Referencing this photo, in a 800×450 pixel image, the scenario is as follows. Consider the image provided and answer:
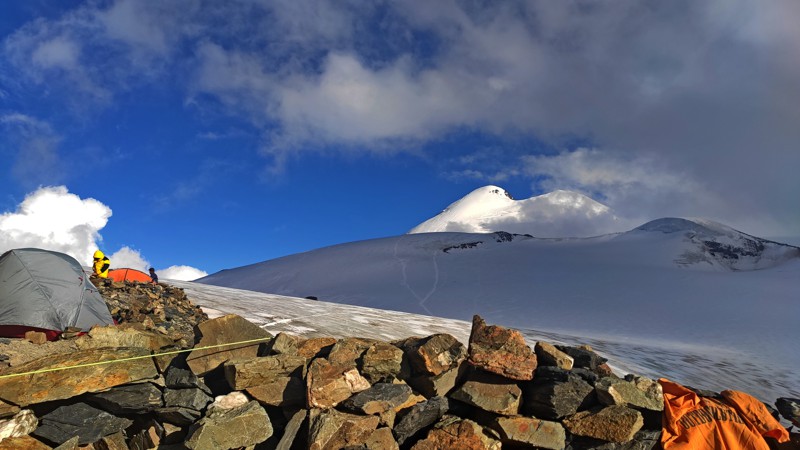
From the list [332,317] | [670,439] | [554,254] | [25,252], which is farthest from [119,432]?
[554,254]

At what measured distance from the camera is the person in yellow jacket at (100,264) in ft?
52.7

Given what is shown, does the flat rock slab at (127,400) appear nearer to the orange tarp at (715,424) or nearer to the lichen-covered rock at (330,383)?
the lichen-covered rock at (330,383)

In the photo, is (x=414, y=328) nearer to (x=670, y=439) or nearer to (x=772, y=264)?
(x=670, y=439)

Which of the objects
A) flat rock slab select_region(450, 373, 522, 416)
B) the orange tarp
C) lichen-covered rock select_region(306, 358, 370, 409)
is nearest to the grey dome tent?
lichen-covered rock select_region(306, 358, 370, 409)

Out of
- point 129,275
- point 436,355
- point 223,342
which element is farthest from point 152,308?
point 436,355

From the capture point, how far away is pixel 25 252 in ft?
35.3

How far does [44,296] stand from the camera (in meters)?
10.2

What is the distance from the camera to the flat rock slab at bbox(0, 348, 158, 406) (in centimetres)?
679

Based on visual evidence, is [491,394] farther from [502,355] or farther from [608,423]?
[608,423]

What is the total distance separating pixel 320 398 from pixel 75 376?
3605 millimetres

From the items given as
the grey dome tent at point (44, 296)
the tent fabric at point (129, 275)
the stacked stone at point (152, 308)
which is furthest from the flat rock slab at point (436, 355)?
the tent fabric at point (129, 275)

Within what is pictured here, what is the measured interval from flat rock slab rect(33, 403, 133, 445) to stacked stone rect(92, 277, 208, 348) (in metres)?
2.10

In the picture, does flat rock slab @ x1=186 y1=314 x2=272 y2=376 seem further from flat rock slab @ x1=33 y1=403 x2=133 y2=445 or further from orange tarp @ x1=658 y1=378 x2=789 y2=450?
orange tarp @ x1=658 y1=378 x2=789 y2=450

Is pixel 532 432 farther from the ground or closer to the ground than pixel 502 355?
closer to the ground
